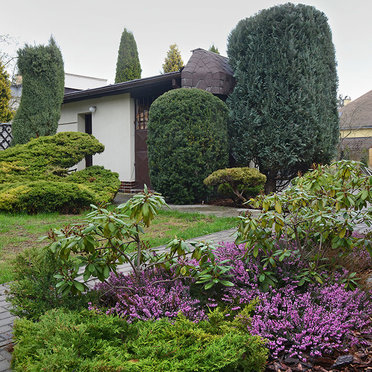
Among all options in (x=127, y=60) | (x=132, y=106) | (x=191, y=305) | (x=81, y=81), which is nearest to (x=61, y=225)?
(x=191, y=305)

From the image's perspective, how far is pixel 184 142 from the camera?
29.2 feet

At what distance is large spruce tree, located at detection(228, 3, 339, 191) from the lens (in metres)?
9.28

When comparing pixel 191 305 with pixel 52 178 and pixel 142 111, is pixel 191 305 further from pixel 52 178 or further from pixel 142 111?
pixel 142 111

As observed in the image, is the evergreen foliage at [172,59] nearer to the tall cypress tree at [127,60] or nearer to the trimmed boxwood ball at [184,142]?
the tall cypress tree at [127,60]

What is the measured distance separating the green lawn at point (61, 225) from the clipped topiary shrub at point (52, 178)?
316 millimetres

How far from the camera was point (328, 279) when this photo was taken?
116 inches

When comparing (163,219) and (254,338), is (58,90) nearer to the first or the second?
(163,219)

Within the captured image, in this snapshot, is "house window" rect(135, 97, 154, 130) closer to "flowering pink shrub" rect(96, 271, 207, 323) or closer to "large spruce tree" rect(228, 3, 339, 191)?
"large spruce tree" rect(228, 3, 339, 191)

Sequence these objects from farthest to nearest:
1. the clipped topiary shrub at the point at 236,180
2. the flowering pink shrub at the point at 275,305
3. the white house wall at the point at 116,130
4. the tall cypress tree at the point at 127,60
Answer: the tall cypress tree at the point at 127,60 < the white house wall at the point at 116,130 < the clipped topiary shrub at the point at 236,180 < the flowering pink shrub at the point at 275,305

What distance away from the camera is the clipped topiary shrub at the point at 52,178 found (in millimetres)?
7688

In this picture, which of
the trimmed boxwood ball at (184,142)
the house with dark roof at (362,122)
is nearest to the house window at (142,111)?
the trimmed boxwood ball at (184,142)

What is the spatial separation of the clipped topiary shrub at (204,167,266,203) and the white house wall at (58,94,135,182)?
13.6ft

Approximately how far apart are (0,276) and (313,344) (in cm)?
317

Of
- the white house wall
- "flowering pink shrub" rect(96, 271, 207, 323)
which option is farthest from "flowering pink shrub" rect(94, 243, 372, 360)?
the white house wall
